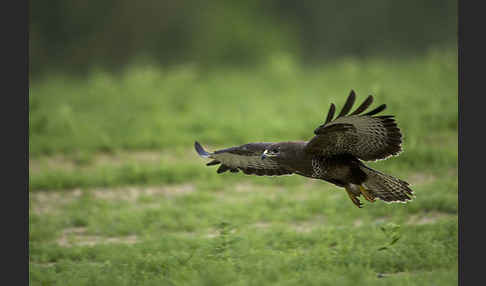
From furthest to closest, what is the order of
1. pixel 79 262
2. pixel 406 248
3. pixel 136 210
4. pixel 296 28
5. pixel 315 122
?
pixel 296 28, pixel 315 122, pixel 136 210, pixel 79 262, pixel 406 248

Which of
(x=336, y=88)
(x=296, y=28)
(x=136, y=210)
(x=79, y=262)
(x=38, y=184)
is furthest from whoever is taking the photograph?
(x=296, y=28)

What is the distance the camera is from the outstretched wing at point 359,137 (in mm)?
4879

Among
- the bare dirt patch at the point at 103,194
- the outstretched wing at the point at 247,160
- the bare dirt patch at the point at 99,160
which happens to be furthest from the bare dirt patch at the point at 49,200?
the outstretched wing at the point at 247,160

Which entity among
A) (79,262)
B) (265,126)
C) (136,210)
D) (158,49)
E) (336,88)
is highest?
(158,49)

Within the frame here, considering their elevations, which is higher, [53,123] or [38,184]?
[53,123]

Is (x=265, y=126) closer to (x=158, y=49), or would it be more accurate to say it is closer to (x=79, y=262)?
(x=79, y=262)

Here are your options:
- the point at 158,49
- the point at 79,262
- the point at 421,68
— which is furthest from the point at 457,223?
the point at 158,49

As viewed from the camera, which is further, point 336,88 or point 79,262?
point 336,88

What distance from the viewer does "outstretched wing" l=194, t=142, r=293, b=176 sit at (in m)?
5.72

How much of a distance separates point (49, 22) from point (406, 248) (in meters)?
14.2

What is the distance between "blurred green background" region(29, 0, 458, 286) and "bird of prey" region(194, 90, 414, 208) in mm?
411

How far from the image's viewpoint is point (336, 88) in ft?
43.0

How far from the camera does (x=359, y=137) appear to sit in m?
5.11

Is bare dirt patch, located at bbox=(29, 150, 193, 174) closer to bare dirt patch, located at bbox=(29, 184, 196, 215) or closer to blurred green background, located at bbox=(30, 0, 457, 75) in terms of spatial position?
bare dirt patch, located at bbox=(29, 184, 196, 215)
